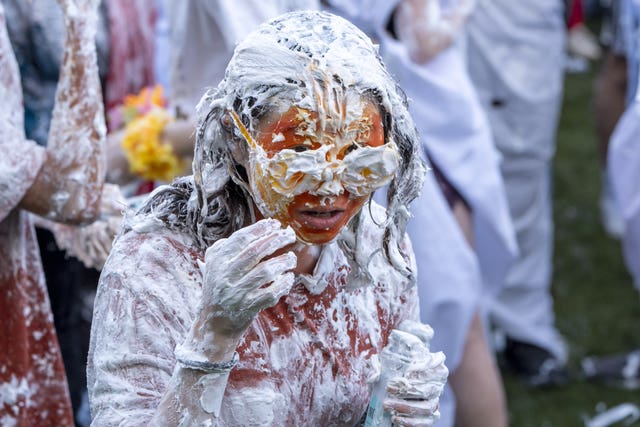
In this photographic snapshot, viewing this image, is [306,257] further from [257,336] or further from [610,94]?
[610,94]

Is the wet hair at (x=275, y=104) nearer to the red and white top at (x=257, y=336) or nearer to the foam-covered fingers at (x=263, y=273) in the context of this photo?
the red and white top at (x=257, y=336)

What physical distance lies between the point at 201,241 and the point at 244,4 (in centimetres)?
203

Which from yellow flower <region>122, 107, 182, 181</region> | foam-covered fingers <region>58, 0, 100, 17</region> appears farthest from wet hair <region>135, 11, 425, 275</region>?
yellow flower <region>122, 107, 182, 181</region>

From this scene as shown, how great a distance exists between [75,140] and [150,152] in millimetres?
1002

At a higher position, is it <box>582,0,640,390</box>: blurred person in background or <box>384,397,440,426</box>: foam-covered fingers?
<box>384,397,440,426</box>: foam-covered fingers

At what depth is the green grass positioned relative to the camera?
6.03m

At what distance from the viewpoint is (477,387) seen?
5.02m

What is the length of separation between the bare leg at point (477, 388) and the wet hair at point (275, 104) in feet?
8.09

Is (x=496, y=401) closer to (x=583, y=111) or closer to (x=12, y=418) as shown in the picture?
(x=12, y=418)

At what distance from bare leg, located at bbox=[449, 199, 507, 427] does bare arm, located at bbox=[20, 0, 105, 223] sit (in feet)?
7.29

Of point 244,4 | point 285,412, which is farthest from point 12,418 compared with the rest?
point 244,4

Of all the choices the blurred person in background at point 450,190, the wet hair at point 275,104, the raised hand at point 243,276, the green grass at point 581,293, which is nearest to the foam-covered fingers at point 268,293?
the raised hand at point 243,276

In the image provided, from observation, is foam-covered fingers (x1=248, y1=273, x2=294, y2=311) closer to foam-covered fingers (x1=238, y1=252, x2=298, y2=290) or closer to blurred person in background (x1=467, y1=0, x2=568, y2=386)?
foam-covered fingers (x1=238, y1=252, x2=298, y2=290)

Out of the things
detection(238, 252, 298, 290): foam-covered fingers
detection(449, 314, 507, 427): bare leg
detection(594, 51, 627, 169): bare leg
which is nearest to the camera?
detection(238, 252, 298, 290): foam-covered fingers
